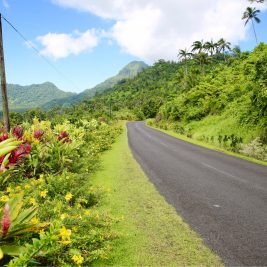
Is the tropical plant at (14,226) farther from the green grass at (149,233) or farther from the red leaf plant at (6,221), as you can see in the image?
the green grass at (149,233)

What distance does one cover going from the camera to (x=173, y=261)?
5.14 m

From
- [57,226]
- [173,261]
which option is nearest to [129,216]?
[173,261]

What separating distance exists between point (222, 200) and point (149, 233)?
10.6 ft

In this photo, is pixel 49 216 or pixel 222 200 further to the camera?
pixel 222 200

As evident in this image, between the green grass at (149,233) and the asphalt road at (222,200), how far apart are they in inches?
11.9

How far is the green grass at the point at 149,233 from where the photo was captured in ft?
17.1

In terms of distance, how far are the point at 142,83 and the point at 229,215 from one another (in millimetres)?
144280

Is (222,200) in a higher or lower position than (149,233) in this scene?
higher

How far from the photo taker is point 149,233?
20.6ft

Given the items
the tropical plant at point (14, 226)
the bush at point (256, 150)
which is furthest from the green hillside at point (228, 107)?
the tropical plant at point (14, 226)

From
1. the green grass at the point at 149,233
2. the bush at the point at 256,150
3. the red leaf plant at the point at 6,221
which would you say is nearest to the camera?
the red leaf plant at the point at 6,221

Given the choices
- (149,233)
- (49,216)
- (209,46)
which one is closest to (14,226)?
(49,216)

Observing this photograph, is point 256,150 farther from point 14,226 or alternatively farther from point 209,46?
point 209,46

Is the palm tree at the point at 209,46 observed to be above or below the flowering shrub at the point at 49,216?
above
